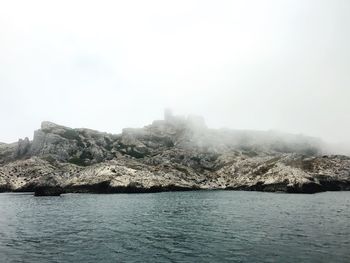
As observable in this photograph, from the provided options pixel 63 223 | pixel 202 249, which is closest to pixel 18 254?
pixel 202 249

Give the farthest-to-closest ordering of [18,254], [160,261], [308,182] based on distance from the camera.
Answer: [308,182], [18,254], [160,261]

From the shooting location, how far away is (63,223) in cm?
6738

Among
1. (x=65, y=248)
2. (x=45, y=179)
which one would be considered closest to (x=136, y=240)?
(x=65, y=248)

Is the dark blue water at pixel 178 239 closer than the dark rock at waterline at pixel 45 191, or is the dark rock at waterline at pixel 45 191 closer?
the dark blue water at pixel 178 239

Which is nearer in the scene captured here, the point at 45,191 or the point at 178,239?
the point at 178,239

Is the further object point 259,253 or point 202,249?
point 202,249

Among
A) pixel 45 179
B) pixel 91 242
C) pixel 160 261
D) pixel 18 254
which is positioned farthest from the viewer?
pixel 45 179

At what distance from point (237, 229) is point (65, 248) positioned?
94.5 feet

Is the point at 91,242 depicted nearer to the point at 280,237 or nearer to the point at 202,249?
the point at 202,249

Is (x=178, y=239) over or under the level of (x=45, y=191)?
under

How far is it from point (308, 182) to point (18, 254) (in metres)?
177

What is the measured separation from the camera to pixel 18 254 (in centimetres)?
4019

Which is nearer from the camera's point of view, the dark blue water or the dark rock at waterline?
the dark blue water

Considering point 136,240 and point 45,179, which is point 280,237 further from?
point 45,179
